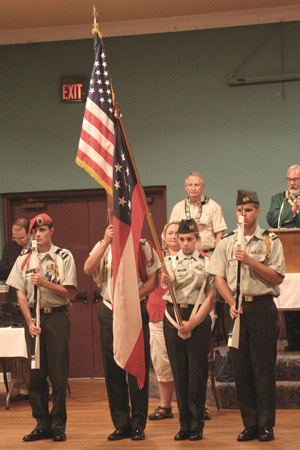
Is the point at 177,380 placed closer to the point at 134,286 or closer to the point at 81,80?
the point at 134,286

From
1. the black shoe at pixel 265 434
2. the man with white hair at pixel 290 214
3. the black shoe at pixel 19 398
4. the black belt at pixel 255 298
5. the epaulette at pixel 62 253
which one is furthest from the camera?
the black shoe at pixel 19 398

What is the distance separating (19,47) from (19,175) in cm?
164

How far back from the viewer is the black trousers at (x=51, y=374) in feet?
15.3

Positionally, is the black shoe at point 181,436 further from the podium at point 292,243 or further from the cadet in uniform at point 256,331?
the podium at point 292,243

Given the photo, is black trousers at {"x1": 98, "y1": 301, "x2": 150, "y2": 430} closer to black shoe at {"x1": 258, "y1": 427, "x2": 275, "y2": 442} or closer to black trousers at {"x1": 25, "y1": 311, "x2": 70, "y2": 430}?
black trousers at {"x1": 25, "y1": 311, "x2": 70, "y2": 430}

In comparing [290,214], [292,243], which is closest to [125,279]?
[292,243]

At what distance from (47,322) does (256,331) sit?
1.43 meters

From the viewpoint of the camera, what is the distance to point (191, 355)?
4.59m

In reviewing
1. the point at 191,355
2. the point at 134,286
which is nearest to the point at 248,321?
the point at 191,355

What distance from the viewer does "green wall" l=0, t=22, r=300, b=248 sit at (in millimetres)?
8180

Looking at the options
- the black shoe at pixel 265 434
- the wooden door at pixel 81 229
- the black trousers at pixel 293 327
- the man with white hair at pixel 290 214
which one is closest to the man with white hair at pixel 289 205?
the man with white hair at pixel 290 214

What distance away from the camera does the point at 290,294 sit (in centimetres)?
596

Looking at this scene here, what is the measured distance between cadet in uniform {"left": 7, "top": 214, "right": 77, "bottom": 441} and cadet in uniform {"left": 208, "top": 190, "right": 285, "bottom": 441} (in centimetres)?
114

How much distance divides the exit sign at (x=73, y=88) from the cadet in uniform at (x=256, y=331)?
173 inches
